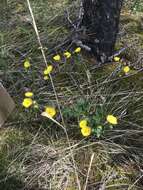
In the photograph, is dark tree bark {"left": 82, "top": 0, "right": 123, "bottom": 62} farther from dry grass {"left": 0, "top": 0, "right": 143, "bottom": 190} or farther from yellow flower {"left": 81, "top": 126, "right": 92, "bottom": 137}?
yellow flower {"left": 81, "top": 126, "right": 92, "bottom": 137}

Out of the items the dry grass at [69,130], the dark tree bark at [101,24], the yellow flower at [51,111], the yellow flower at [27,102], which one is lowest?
the dry grass at [69,130]

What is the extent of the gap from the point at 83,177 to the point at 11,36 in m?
1.35

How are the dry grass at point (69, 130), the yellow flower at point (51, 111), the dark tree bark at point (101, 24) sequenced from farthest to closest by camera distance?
1. the dark tree bark at point (101, 24)
2. the yellow flower at point (51, 111)
3. the dry grass at point (69, 130)

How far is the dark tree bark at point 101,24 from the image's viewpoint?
2135 millimetres

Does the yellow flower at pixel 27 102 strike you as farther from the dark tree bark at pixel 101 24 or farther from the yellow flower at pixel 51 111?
the dark tree bark at pixel 101 24

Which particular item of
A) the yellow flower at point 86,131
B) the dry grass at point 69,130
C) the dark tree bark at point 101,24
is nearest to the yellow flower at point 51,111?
the dry grass at point 69,130

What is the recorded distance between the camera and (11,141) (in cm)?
187

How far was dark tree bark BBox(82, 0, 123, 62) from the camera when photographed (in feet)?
7.00

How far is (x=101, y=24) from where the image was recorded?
2223 millimetres

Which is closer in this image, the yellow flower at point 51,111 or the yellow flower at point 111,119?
the yellow flower at point 111,119

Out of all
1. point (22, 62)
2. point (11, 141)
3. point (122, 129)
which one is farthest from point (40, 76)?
point (122, 129)

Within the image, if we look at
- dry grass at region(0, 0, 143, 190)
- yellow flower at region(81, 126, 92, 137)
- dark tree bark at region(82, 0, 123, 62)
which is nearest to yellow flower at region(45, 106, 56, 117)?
dry grass at region(0, 0, 143, 190)

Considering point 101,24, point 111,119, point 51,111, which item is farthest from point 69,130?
point 101,24

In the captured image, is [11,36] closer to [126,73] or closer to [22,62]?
[22,62]
